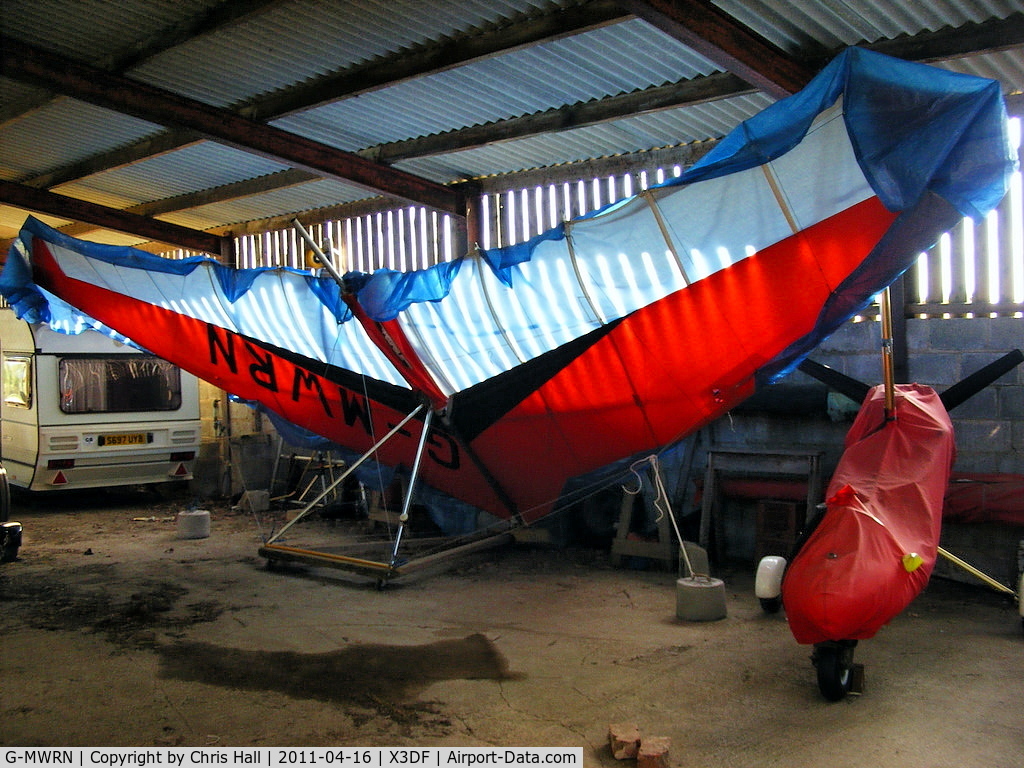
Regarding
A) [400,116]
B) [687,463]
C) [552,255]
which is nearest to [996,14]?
[552,255]

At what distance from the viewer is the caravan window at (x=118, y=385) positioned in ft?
37.9

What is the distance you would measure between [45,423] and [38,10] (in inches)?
241

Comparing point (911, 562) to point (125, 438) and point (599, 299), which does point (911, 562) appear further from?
point (125, 438)

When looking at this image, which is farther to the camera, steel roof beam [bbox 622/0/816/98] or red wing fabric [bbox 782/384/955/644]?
steel roof beam [bbox 622/0/816/98]

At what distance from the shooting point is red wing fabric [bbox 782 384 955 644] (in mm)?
4207

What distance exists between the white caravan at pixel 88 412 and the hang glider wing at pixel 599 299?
106 inches

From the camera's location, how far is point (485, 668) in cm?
506

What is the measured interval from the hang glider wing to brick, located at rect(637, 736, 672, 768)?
3002mm

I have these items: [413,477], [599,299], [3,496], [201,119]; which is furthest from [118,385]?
[599,299]

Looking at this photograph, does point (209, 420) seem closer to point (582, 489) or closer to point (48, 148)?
point (48, 148)

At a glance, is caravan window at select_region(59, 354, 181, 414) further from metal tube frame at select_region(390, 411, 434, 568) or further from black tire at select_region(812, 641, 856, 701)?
black tire at select_region(812, 641, 856, 701)

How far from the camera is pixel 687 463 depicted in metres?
8.07

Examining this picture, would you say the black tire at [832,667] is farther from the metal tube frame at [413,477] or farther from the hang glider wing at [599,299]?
the metal tube frame at [413,477]

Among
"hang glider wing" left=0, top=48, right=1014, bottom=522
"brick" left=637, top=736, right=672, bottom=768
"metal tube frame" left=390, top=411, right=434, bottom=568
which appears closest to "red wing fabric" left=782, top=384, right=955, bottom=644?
"hang glider wing" left=0, top=48, right=1014, bottom=522
